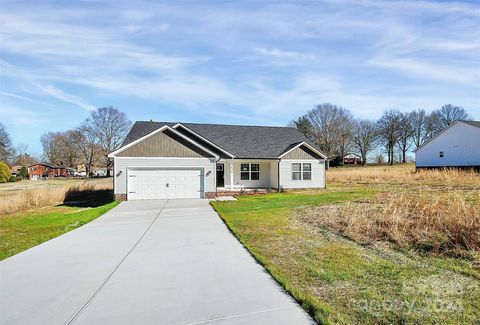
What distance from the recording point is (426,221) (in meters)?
7.82

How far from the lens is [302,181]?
23781mm

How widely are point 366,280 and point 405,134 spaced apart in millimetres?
73292

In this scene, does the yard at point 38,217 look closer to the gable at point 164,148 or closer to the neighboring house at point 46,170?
the gable at point 164,148

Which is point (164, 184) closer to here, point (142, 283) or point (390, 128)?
point (142, 283)

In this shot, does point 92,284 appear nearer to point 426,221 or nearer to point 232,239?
point 232,239

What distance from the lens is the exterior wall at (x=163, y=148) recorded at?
734 inches

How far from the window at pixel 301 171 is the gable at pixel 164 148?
7.43 metres

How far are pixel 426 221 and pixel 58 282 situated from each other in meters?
8.16

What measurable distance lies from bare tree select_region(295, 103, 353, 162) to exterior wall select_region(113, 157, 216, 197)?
147ft

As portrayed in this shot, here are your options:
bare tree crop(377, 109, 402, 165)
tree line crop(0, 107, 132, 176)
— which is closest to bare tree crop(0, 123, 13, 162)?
tree line crop(0, 107, 132, 176)

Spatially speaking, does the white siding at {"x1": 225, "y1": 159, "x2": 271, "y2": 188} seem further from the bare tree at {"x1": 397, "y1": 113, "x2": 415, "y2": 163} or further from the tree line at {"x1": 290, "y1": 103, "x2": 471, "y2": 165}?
the bare tree at {"x1": 397, "y1": 113, "x2": 415, "y2": 163}

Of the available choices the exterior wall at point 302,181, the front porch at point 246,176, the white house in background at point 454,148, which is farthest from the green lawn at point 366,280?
the white house in background at point 454,148

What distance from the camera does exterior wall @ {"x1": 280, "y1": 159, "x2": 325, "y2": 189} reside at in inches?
920

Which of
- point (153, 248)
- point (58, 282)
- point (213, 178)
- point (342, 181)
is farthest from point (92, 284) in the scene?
point (342, 181)
